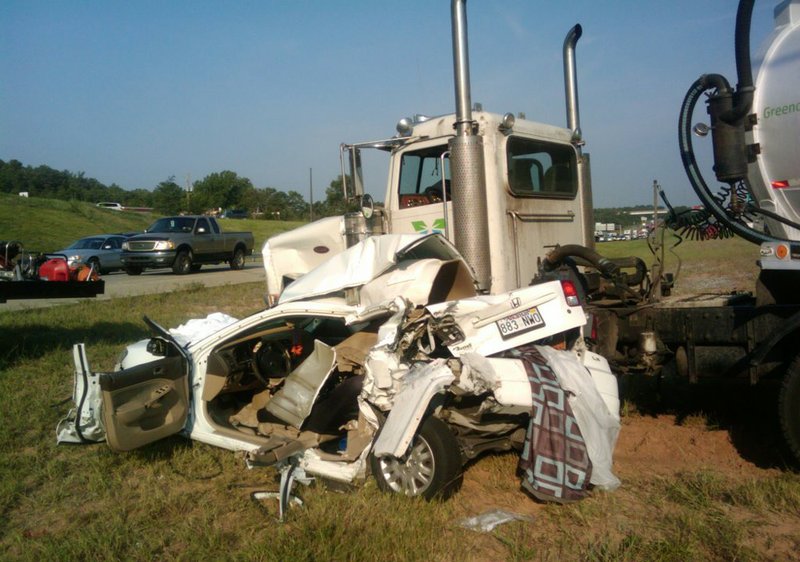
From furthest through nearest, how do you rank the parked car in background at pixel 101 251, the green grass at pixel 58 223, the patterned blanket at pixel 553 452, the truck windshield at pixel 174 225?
the green grass at pixel 58 223
the truck windshield at pixel 174 225
the parked car in background at pixel 101 251
the patterned blanket at pixel 553 452

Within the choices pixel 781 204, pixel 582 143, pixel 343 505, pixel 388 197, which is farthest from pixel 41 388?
pixel 781 204

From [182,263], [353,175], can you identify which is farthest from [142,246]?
[353,175]

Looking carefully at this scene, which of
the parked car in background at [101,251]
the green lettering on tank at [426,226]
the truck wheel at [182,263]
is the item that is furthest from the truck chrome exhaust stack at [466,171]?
the parked car in background at [101,251]

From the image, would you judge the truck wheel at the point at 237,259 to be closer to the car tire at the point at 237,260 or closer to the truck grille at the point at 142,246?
the car tire at the point at 237,260

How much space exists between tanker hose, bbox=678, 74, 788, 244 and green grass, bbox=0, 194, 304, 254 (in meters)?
31.9

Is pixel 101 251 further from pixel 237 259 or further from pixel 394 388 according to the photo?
pixel 394 388

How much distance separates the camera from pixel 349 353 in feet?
16.5

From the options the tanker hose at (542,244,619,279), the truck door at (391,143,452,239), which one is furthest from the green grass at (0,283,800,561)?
the truck door at (391,143,452,239)

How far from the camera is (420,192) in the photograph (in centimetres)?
740

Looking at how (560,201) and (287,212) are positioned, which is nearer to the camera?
(560,201)

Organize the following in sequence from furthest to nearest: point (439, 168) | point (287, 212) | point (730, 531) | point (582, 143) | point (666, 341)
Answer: point (287, 212), point (582, 143), point (439, 168), point (666, 341), point (730, 531)

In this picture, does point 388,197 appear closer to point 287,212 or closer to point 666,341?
point 666,341

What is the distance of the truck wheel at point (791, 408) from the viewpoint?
14.1 feet

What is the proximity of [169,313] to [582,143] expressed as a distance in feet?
28.6
